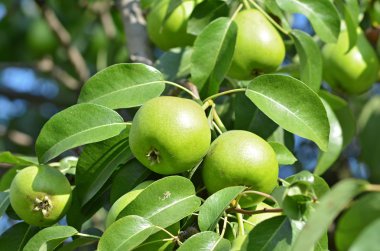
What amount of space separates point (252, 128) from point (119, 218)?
0.47 meters

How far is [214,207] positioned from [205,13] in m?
0.67

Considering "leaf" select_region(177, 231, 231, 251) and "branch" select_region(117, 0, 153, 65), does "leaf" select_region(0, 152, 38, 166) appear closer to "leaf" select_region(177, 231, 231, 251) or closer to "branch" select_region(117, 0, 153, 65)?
"leaf" select_region(177, 231, 231, 251)

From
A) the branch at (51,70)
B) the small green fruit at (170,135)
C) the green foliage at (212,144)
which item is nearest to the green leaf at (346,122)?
the green foliage at (212,144)

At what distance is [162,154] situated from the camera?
1.32m

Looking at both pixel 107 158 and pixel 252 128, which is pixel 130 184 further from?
pixel 252 128

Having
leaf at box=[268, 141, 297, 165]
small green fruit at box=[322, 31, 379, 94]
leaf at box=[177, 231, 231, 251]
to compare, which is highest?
leaf at box=[177, 231, 231, 251]

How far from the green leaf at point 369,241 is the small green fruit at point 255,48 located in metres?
0.85

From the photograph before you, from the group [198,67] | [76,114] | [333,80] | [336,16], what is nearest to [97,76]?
[76,114]

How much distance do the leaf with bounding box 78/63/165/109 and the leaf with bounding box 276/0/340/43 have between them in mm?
401

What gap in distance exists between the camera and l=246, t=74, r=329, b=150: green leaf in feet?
4.64

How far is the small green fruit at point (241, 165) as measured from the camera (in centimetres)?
132

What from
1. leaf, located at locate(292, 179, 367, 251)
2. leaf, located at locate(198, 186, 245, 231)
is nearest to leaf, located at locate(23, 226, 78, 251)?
leaf, located at locate(198, 186, 245, 231)

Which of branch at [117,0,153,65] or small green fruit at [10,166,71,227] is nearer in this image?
small green fruit at [10,166,71,227]

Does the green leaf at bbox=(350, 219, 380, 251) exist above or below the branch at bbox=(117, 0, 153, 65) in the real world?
above
